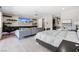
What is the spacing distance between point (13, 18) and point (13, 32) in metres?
0.27

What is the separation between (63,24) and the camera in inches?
60.6

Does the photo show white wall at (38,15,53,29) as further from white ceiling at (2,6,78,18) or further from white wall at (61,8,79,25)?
white wall at (61,8,79,25)

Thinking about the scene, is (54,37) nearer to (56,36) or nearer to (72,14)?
(56,36)

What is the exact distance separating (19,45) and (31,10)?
2.26ft

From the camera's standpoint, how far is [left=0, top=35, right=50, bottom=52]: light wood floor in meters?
1.41

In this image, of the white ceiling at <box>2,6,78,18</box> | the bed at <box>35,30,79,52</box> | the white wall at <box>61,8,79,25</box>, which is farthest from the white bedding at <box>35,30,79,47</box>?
the white ceiling at <box>2,6,78,18</box>

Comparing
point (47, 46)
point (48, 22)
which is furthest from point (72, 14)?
point (47, 46)

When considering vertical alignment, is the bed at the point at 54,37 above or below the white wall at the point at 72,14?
below

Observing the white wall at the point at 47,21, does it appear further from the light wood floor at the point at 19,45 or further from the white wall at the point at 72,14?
the light wood floor at the point at 19,45

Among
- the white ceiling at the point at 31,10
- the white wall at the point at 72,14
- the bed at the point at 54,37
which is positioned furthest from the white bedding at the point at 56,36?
the white ceiling at the point at 31,10

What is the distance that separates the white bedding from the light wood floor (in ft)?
0.59

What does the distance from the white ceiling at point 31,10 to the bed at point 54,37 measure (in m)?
0.39

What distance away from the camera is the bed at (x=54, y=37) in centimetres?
145
